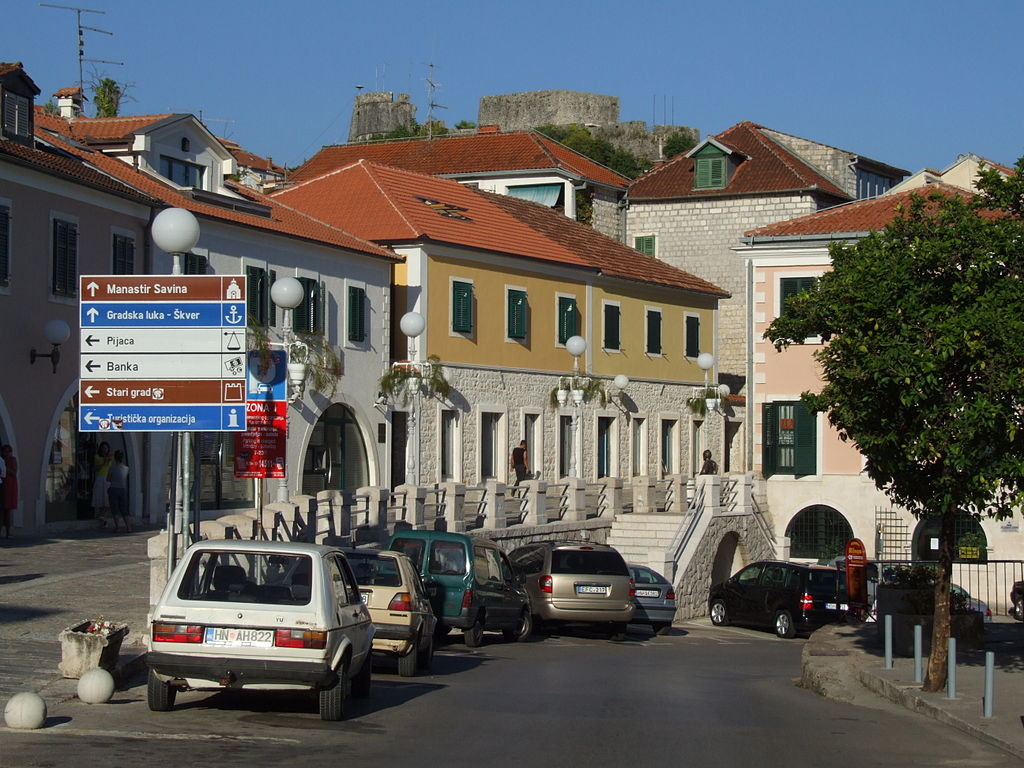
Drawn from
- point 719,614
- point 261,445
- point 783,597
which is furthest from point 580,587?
A: point 719,614

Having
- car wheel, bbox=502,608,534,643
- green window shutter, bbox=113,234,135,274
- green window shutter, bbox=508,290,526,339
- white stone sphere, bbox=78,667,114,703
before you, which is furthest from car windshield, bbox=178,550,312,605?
green window shutter, bbox=508,290,526,339

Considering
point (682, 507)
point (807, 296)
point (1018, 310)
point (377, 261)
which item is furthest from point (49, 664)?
point (682, 507)

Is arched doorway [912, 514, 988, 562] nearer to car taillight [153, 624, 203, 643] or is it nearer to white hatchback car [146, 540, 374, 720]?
white hatchback car [146, 540, 374, 720]

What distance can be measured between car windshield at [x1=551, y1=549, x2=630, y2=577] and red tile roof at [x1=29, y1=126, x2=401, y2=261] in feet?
38.2

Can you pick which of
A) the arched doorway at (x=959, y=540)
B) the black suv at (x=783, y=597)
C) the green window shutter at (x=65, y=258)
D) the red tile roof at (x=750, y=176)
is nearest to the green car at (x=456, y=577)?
the black suv at (x=783, y=597)

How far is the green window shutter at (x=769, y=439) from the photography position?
1748 inches

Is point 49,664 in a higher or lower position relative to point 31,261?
lower

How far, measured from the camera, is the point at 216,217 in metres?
33.7

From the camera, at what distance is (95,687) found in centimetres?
1340

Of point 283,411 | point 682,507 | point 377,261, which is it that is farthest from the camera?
point 682,507

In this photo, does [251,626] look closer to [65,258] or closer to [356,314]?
[65,258]

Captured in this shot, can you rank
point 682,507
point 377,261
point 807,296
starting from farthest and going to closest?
point 682,507 < point 377,261 < point 807,296

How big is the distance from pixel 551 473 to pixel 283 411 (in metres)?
23.8

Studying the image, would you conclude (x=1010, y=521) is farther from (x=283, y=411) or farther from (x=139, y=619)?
(x=139, y=619)
